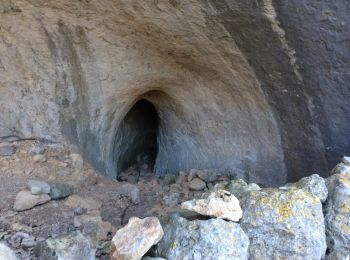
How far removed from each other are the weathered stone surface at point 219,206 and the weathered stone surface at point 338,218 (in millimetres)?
→ 355

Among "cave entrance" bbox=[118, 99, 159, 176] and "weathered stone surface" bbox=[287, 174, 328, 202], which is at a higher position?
"weathered stone surface" bbox=[287, 174, 328, 202]

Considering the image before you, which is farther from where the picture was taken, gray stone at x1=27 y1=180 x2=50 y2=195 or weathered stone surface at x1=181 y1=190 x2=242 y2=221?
gray stone at x1=27 y1=180 x2=50 y2=195

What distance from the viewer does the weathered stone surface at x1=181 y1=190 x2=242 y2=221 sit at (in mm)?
1570

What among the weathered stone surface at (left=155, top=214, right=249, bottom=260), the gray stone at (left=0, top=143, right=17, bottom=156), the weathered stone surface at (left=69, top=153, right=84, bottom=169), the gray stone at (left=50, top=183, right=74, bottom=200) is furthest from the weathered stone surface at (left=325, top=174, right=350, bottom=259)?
the gray stone at (left=0, top=143, right=17, bottom=156)

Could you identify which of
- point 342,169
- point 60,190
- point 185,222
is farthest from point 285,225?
point 60,190

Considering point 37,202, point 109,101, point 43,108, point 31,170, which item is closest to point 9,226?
point 37,202

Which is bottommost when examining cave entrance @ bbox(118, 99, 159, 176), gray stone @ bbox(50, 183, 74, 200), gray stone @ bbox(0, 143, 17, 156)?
cave entrance @ bbox(118, 99, 159, 176)

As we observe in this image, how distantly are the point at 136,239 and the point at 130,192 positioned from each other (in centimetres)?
100

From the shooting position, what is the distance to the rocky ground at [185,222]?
4.88 feet

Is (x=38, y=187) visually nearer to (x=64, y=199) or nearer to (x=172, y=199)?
(x=64, y=199)

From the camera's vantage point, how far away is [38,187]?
2145 millimetres

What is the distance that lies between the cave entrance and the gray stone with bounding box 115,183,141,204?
1228 millimetres

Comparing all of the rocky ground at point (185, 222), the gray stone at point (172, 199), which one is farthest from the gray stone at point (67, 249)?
the gray stone at point (172, 199)

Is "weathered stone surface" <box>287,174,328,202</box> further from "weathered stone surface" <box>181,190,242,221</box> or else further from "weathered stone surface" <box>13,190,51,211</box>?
"weathered stone surface" <box>13,190,51,211</box>
